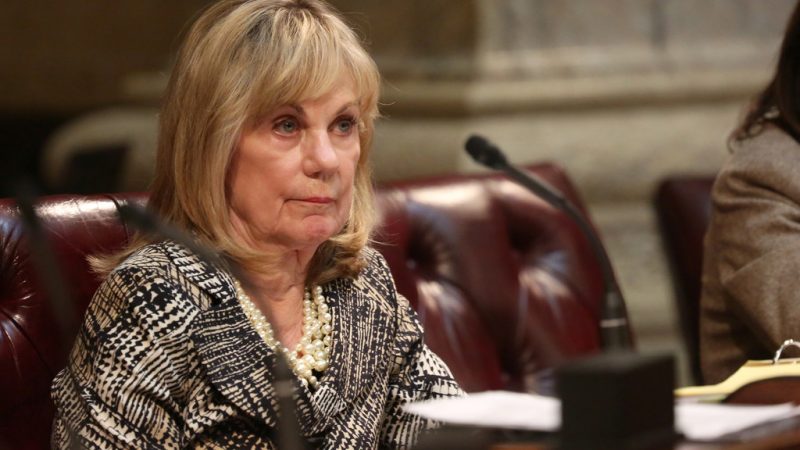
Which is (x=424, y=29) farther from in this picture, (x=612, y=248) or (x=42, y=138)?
(x=42, y=138)

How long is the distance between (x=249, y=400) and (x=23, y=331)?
0.42 meters

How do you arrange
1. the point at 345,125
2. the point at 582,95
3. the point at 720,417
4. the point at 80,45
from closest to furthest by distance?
the point at 720,417 < the point at 345,125 < the point at 582,95 < the point at 80,45

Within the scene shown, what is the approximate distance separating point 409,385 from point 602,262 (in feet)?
1.49

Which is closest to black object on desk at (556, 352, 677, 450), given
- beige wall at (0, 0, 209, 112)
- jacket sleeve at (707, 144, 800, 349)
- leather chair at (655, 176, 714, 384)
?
jacket sleeve at (707, 144, 800, 349)

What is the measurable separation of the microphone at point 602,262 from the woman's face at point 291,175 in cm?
21

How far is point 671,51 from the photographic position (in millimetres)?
3314

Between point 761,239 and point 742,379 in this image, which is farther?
point 761,239

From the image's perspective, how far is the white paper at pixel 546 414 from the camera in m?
1.46

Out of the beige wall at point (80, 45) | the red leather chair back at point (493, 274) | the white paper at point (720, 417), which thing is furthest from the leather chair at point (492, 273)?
the beige wall at point (80, 45)

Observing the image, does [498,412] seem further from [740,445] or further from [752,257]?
[752,257]

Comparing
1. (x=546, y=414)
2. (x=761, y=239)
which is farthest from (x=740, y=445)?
(x=761, y=239)

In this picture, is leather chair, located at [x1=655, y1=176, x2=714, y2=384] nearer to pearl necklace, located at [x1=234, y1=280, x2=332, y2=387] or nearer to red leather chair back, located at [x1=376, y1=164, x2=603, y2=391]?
red leather chair back, located at [x1=376, y1=164, x2=603, y2=391]

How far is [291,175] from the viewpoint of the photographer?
6.26ft

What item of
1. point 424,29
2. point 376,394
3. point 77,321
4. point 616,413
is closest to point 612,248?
point 424,29
